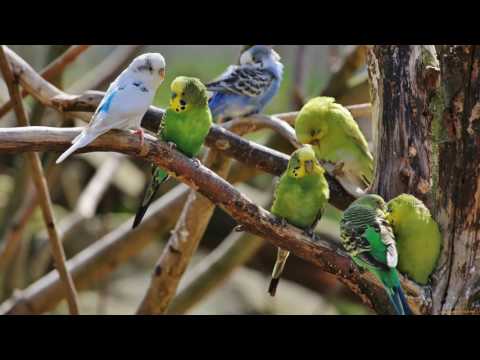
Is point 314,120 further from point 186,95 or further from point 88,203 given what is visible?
point 88,203

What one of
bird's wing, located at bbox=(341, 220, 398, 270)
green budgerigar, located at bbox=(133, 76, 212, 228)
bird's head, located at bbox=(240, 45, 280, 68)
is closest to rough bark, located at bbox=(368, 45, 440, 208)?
bird's wing, located at bbox=(341, 220, 398, 270)

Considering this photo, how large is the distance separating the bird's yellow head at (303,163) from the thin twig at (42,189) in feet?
4.17

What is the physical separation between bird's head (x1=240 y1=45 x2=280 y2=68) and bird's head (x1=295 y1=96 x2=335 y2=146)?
2.77 feet

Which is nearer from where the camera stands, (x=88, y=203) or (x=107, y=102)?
(x=107, y=102)

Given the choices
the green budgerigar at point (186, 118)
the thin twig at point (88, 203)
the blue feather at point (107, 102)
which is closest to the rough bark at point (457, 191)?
the green budgerigar at point (186, 118)

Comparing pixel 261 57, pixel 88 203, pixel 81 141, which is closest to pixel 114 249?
pixel 88 203

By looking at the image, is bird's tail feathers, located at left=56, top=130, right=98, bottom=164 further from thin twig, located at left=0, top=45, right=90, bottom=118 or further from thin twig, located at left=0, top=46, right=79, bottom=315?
thin twig, located at left=0, top=45, right=90, bottom=118

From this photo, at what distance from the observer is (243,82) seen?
3.61m

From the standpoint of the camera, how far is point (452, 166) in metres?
2.36

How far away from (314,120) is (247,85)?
0.74 m

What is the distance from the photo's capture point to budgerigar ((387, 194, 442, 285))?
2314 millimetres

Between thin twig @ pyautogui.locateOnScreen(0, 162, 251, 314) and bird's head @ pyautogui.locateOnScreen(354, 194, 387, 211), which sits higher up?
bird's head @ pyautogui.locateOnScreen(354, 194, 387, 211)
